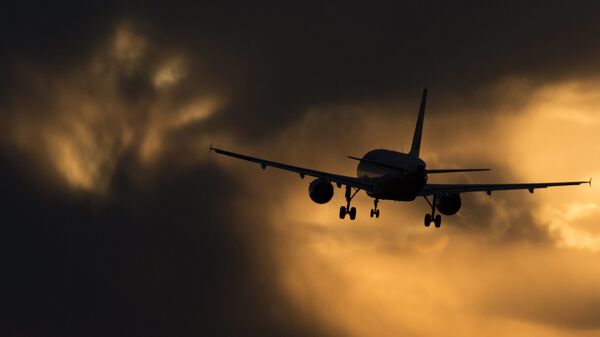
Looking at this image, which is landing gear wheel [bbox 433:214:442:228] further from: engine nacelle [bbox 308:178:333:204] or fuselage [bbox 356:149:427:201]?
engine nacelle [bbox 308:178:333:204]

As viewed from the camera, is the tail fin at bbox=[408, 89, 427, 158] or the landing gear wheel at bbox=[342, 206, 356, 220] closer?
the landing gear wheel at bbox=[342, 206, 356, 220]

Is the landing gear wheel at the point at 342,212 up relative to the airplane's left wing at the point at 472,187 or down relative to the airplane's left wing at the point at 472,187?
down

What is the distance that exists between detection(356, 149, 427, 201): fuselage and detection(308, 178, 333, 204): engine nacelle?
3817 mm

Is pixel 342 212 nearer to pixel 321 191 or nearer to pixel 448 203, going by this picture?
pixel 321 191

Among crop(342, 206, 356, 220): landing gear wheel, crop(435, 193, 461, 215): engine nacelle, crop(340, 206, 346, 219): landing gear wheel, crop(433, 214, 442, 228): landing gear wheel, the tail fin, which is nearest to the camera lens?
crop(433, 214, 442, 228): landing gear wheel

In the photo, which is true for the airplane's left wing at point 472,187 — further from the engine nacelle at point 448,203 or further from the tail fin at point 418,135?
the tail fin at point 418,135

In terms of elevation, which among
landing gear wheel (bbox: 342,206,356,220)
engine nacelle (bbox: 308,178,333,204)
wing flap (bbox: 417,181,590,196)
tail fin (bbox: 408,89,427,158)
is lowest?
landing gear wheel (bbox: 342,206,356,220)

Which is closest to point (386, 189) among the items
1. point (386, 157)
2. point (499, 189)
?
point (386, 157)

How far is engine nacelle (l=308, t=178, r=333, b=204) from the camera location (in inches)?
5507

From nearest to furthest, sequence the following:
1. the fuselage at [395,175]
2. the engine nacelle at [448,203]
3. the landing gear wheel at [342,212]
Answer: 1. the fuselage at [395,175]
2. the landing gear wheel at [342,212]
3. the engine nacelle at [448,203]

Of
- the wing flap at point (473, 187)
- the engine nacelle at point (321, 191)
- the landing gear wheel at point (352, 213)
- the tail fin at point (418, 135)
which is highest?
the tail fin at point (418, 135)

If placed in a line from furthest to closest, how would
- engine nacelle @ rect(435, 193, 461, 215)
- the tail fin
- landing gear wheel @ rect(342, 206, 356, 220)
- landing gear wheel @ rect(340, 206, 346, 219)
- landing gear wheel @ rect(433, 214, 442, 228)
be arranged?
the tail fin, engine nacelle @ rect(435, 193, 461, 215), landing gear wheel @ rect(340, 206, 346, 219), landing gear wheel @ rect(342, 206, 356, 220), landing gear wheel @ rect(433, 214, 442, 228)

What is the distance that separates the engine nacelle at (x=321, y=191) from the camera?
140 m

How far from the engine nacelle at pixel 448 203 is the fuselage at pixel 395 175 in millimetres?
6885
